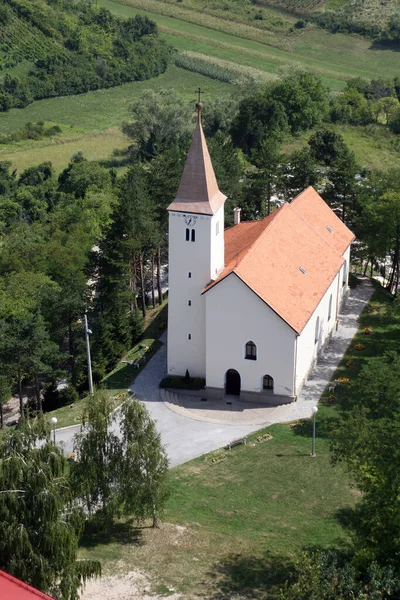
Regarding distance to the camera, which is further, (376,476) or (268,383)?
(268,383)

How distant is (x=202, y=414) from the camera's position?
203ft

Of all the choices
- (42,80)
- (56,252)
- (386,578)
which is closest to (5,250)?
(56,252)

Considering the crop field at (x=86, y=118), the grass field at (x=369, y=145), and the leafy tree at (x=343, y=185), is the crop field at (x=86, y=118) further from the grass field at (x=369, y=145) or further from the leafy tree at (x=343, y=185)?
the leafy tree at (x=343, y=185)

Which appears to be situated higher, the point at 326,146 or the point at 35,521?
the point at 326,146

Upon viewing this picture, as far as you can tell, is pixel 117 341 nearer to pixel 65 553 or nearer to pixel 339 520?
pixel 339 520

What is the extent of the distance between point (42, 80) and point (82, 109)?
916 centimetres

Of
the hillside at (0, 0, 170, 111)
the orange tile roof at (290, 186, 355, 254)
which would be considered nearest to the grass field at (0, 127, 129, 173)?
the hillside at (0, 0, 170, 111)

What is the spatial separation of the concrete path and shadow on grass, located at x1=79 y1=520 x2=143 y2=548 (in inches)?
356

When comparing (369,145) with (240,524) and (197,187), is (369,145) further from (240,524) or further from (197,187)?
(240,524)

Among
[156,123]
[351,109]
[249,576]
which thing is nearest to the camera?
[249,576]

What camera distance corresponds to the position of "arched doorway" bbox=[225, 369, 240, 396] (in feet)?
207

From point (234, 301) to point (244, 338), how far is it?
8.40ft

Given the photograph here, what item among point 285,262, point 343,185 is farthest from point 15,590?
point 343,185

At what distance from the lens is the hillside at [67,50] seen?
142375mm
